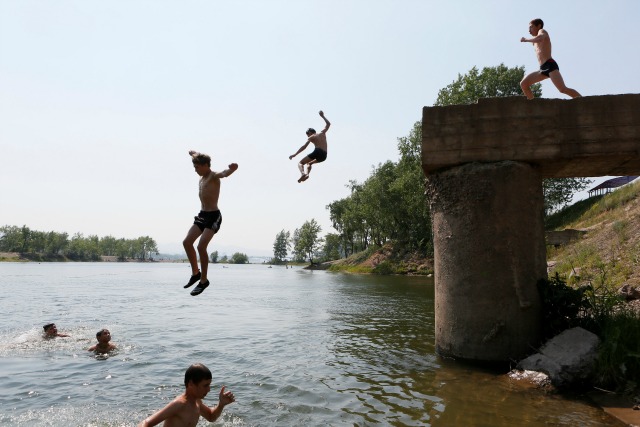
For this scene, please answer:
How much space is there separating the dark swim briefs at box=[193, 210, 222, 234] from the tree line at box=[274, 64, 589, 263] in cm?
1917

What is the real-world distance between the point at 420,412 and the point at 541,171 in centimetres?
597

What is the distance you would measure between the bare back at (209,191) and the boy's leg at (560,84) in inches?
296

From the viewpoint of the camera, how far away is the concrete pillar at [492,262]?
9.37 m

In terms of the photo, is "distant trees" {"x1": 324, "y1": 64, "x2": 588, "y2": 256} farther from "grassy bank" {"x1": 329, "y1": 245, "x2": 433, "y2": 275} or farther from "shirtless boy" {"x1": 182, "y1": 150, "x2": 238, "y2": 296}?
"shirtless boy" {"x1": 182, "y1": 150, "x2": 238, "y2": 296}

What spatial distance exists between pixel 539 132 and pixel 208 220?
7.01 meters

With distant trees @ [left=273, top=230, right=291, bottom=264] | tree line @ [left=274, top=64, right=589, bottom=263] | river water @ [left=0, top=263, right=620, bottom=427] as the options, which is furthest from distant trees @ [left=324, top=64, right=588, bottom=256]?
distant trees @ [left=273, top=230, right=291, bottom=264]

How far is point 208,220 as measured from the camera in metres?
6.97

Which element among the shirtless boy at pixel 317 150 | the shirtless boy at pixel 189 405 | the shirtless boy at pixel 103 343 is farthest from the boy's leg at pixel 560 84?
the shirtless boy at pixel 103 343

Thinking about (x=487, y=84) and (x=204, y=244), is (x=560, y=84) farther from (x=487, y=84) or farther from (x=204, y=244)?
(x=487, y=84)

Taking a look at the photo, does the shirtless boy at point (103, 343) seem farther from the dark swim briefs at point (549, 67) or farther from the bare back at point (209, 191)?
the dark swim briefs at point (549, 67)

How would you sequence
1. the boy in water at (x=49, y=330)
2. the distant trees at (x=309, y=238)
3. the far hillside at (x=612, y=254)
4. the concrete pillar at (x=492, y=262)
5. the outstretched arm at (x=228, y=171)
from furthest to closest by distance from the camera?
the distant trees at (x=309, y=238)
the boy in water at (x=49, y=330)
the far hillside at (x=612, y=254)
the concrete pillar at (x=492, y=262)
the outstretched arm at (x=228, y=171)

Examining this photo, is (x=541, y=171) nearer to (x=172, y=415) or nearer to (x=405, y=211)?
(x=172, y=415)

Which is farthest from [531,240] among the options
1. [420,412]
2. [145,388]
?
[145,388]

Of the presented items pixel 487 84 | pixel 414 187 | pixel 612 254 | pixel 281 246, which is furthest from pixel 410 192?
pixel 281 246
